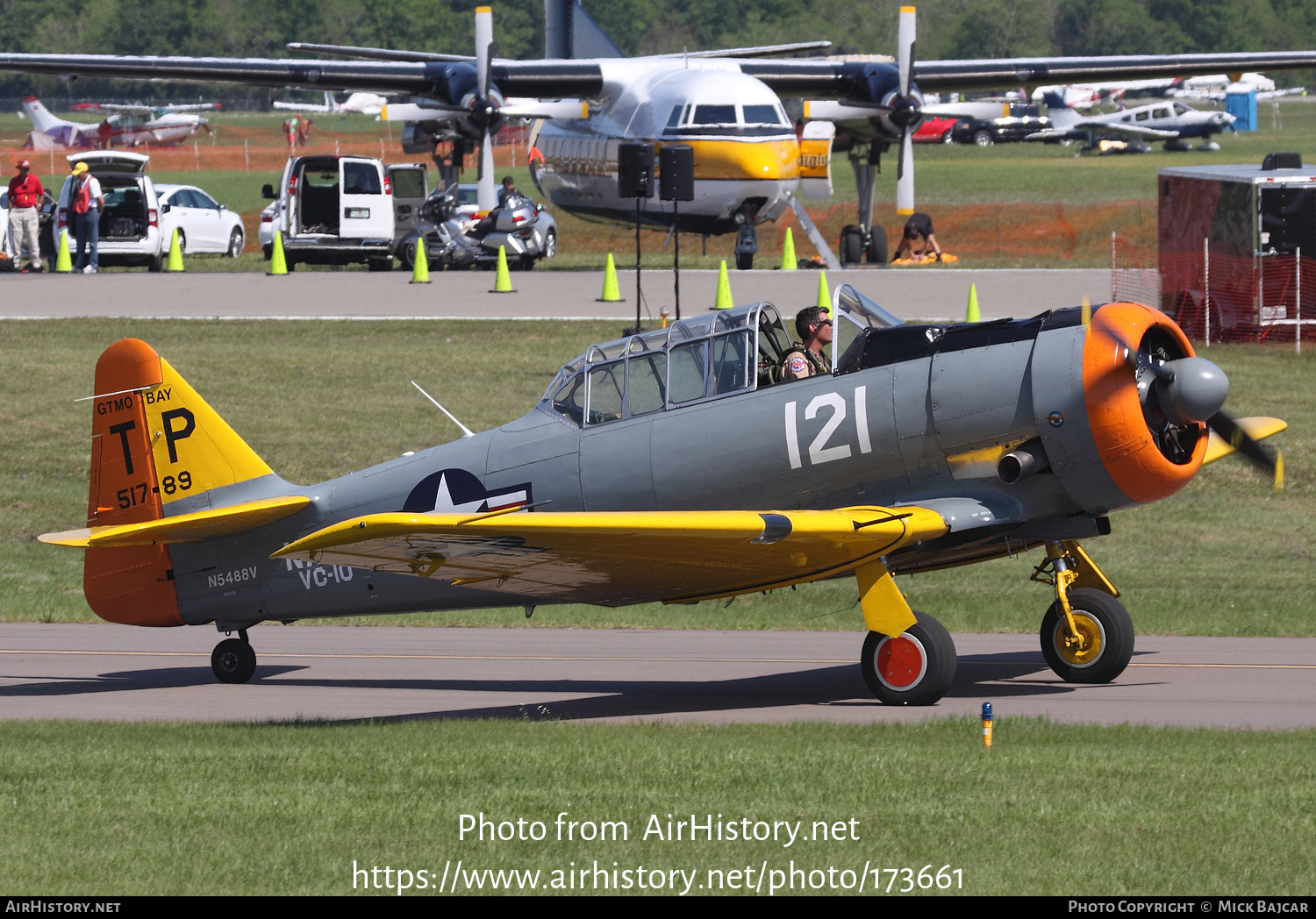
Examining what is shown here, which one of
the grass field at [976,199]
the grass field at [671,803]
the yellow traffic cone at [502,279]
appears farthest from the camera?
the grass field at [976,199]

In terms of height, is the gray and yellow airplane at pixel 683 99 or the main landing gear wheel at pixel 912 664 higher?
the gray and yellow airplane at pixel 683 99

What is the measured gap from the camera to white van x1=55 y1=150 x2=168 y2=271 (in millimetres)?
35719

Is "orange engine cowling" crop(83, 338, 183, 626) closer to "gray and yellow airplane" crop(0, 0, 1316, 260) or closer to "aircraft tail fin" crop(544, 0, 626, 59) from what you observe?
"gray and yellow airplane" crop(0, 0, 1316, 260)

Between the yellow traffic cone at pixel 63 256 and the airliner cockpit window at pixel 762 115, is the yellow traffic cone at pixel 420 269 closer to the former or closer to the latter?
the airliner cockpit window at pixel 762 115

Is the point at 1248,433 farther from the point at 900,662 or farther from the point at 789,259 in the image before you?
the point at 789,259

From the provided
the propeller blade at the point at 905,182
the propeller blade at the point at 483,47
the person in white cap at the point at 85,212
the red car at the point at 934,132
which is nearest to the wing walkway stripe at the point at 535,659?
the person in white cap at the point at 85,212

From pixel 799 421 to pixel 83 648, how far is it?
6345 millimetres

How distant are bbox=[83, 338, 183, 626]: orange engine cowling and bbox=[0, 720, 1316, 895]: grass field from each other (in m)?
2.25

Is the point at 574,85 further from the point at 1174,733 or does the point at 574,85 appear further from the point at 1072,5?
the point at 1072,5

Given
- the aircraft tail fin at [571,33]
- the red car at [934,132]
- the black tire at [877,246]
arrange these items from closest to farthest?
1. the black tire at [877,246]
2. the aircraft tail fin at [571,33]
3. the red car at [934,132]

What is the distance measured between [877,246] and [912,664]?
27.5m

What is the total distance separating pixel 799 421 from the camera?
10.5m

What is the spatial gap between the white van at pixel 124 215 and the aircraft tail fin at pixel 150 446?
24871 millimetres

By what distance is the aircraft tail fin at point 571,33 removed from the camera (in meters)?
47.8
